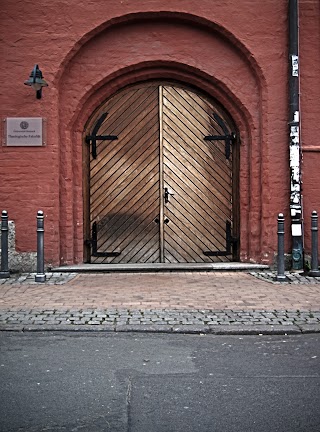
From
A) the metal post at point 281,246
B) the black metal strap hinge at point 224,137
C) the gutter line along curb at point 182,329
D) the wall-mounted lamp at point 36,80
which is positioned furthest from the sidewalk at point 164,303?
the wall-mounted lamp at point 36,80

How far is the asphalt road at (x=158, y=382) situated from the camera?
11.0 ft

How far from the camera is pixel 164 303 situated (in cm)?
680

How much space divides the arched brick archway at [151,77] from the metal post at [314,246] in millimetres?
1074

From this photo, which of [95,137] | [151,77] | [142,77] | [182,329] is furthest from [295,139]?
[182,329]

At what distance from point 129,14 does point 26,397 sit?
7174mm

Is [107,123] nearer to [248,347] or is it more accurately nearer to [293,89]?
[293,89]

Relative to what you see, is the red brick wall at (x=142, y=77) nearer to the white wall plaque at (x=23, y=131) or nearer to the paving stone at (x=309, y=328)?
the white wall plaque at (x=23, y=131)

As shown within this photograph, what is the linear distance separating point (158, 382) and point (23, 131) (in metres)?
6.29

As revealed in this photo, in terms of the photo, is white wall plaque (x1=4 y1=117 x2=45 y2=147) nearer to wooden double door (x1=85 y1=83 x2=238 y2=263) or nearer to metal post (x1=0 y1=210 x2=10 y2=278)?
wooden double door (x1=85 y1=83 x2=238 y2=263)

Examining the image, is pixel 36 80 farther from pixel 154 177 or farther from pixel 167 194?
pixel 167 194

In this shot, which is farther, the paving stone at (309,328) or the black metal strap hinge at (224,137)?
the black metal strap hinge at (224,137)

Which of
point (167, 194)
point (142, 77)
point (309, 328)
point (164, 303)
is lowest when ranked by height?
point (309, 328)

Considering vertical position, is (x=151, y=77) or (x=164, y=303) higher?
(x=151, y=77)

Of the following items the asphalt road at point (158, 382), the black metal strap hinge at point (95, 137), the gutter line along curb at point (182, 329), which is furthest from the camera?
the black metal strap hinge at point (95, 137)
